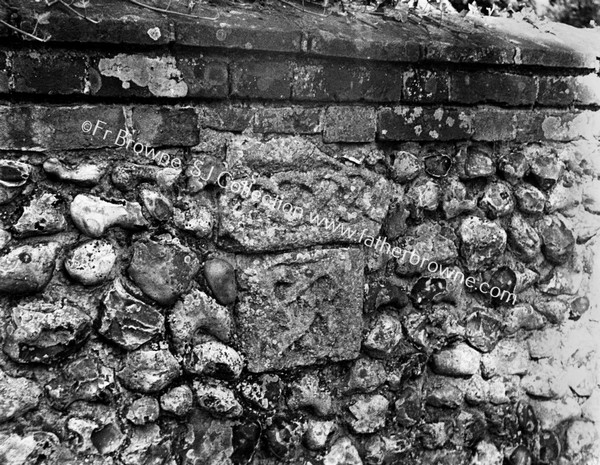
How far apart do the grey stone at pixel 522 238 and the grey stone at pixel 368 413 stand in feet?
2.37

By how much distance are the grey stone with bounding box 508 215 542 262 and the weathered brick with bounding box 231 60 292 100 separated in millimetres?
1004

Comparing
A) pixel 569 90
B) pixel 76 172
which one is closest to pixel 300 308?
pixel 76 172

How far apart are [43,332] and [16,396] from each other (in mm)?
169

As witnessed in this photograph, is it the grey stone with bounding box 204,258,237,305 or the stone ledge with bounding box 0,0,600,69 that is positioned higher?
the stone ledge with bounding box 0,0,600,69

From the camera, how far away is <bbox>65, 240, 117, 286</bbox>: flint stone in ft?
5.88

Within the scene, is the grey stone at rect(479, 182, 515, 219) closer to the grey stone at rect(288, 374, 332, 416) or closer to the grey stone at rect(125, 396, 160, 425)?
the grey stone at rect(288, 374, 332, 416)

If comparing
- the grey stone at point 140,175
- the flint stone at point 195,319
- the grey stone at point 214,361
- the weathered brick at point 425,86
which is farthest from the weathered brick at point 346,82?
the grey stone at point 214,361

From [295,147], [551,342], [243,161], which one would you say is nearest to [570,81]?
[551,342]

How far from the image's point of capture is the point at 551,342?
2643 millimetres

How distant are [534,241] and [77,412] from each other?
1.62 meters

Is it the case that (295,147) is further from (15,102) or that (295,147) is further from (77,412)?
(77,412)

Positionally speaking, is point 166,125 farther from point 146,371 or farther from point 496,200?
point 496,200

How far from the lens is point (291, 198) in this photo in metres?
2.05

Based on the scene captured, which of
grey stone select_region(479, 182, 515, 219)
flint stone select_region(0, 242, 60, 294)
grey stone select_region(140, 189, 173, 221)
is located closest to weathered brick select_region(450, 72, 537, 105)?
grey stone select_region(479, 182, 515, 219)
